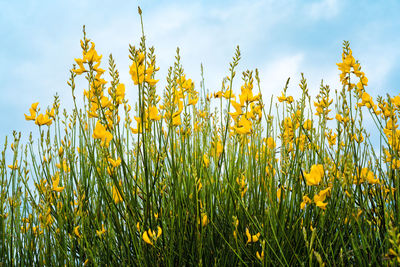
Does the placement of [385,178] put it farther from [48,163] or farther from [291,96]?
[48,163]

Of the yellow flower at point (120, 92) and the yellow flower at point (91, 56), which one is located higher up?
the yellow flower at point (91, 56)

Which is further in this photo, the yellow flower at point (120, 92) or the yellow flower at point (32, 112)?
the yellow flower at point (32, 112)

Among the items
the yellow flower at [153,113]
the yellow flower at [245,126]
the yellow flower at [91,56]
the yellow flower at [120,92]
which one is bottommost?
the yellow flower at [245,126]

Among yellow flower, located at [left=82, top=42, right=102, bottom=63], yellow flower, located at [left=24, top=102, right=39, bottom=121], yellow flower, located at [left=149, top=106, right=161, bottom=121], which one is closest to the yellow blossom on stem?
yellow flower, located at [left=24, top=102, right=39, bottom=121]

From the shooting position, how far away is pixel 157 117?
172 cm

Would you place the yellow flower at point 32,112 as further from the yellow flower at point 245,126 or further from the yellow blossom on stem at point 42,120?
the yellow flower at point 245,126

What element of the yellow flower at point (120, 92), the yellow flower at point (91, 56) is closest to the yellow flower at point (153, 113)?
the yellow flower at point (120, 92)

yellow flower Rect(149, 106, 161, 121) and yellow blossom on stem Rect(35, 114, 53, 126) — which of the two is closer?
yellow flower Rect(149, 106, 161, 121)

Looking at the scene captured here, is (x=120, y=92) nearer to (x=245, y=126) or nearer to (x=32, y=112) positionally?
(x=245, y=126)

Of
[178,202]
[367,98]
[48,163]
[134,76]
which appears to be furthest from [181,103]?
[367,98]

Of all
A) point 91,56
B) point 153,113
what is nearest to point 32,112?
point 91,56

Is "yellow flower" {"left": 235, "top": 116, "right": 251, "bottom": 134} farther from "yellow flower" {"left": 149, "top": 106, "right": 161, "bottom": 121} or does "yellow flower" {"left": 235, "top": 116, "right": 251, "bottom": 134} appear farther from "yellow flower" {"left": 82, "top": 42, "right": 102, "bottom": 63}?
"yellow flower" {"left": 82, "top": 42, "right": 102, "bottom": 63}

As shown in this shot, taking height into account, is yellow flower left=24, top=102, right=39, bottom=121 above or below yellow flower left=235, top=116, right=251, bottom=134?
above

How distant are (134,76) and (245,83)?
1.77 feet
